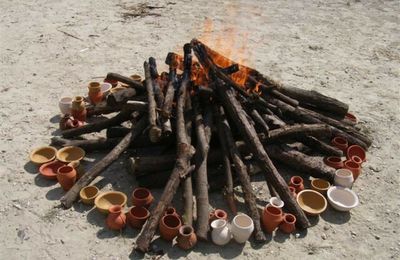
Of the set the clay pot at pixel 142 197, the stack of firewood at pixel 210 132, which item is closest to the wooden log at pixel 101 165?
the stack of firewood at pixel 210 132

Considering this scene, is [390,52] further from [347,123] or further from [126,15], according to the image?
[126,15]

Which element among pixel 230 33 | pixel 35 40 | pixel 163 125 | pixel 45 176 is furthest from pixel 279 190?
pixel 35 40

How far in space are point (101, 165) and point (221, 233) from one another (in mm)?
2086

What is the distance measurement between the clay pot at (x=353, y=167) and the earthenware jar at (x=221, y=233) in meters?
2.45

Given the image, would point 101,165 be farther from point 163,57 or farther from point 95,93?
point 163,57

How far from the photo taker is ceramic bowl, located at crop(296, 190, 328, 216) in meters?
6.16

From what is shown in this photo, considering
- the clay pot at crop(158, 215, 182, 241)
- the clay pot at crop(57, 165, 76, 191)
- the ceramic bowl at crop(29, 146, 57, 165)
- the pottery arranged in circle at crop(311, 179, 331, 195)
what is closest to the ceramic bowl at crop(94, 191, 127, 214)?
the clay pot at crop(57, 165, 76, 191)

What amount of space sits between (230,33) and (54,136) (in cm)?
617

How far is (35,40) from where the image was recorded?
1098 cm

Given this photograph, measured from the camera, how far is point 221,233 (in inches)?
216

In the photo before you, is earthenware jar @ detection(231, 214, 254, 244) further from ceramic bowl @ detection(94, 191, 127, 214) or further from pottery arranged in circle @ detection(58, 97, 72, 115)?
pottery arranged in circle @ detection(58, 97, 72, 115)

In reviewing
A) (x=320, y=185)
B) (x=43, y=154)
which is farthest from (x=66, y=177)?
(x=320, y=185)

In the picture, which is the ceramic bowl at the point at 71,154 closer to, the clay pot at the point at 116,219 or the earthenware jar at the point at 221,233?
the clay pot at the point at 116,219

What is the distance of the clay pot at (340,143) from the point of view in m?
7.45
